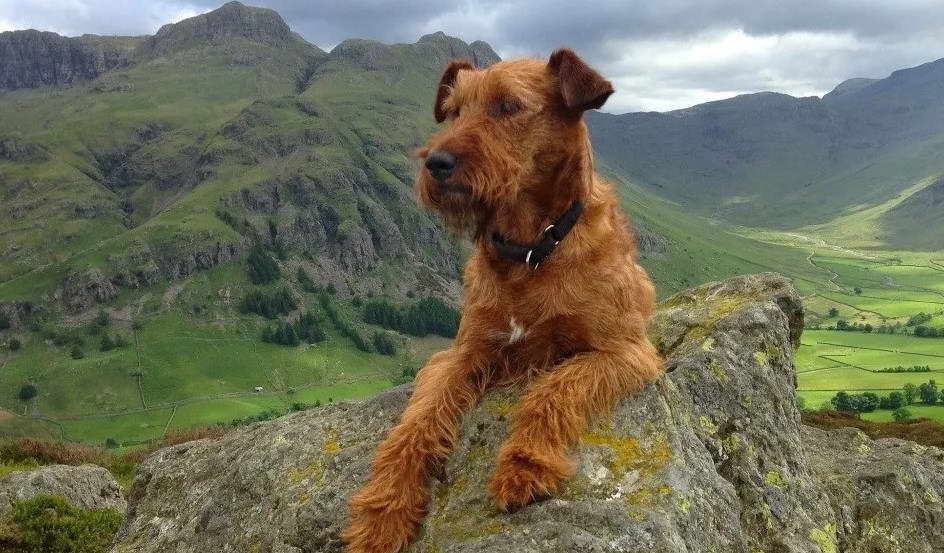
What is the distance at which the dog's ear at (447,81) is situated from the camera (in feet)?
19.6

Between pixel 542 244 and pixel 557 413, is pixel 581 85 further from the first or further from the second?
pixel 557 413

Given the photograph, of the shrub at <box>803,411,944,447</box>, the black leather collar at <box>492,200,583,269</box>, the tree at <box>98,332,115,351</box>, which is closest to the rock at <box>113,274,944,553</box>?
the black leather collar at <box>492,200,583,269</box>

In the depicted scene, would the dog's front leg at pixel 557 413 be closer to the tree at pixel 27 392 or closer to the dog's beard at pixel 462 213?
the dog's beard at pixel 462 213

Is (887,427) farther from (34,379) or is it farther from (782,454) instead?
(34,379)

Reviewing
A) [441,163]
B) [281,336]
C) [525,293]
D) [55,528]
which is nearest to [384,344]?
[281,336]

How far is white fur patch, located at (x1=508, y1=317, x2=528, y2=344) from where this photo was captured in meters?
5.40

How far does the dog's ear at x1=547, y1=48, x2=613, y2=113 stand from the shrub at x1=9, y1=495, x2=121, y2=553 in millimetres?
9221

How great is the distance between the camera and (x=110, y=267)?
188m

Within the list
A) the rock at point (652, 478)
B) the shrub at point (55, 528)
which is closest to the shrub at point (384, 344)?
the shrub at point (55, 528)

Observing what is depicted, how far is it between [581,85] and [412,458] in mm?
3204

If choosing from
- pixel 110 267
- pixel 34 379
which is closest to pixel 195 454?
pixel 34 379

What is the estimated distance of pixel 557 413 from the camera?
4.88 m

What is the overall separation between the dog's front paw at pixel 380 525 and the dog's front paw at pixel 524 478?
2.35ft

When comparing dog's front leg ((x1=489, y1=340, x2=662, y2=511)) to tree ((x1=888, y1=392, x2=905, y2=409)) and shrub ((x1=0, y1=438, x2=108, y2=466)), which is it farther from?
tree ((x1=888, y1=392, x2=905, y2=409))
